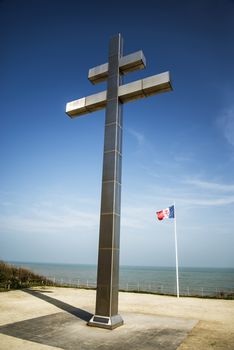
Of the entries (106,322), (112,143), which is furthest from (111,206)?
(106,322)

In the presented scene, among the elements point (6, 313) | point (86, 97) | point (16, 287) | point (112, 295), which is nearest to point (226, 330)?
point (112, 295)

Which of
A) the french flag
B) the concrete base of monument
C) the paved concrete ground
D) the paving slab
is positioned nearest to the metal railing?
the french flag

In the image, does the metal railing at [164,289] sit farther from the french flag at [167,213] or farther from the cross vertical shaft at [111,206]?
the cross vertical shaft at [111,206]

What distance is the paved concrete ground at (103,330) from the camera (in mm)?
6949

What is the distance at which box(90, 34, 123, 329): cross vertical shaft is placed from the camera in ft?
28.8

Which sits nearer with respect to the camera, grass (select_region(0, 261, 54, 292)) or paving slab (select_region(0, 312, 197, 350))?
paving slab (select_region(0, 312, 197, 350))

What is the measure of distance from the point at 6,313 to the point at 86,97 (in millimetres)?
9473

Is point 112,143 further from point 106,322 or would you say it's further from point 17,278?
point 17,278

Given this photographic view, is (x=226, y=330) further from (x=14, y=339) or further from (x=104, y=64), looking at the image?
(x=104, y=64)

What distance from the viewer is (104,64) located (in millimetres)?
11312

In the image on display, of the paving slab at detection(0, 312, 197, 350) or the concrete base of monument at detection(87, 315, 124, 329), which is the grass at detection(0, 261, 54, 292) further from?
the concrete base of monument at detection(87, 315, 124, 329)

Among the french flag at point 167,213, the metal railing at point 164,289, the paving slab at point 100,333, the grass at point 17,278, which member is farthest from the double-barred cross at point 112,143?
the grass at point 17,278

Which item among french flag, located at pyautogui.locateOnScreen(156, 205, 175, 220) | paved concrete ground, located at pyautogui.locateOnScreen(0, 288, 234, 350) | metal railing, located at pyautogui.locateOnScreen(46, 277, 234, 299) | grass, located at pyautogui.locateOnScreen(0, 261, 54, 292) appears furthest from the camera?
grass, located at pyautogui.locateOnScreen(0, 261, 54, 292)

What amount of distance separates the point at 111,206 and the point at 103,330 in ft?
12.6
